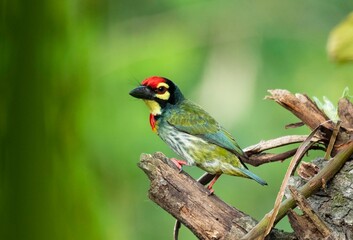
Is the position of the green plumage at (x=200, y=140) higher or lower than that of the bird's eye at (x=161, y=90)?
lower

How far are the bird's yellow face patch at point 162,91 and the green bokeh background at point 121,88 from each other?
0.06m

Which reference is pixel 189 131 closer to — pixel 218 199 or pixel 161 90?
pixel 161 90

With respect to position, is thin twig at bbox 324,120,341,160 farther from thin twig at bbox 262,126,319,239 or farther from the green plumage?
the green plumage

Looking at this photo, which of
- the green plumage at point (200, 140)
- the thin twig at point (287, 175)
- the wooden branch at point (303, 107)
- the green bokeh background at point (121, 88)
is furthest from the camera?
the green plumage at point (200, 140)

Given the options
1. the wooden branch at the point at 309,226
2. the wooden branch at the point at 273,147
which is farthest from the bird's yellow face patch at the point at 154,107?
the wooden branch at the point at 309,226

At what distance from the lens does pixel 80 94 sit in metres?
0.41

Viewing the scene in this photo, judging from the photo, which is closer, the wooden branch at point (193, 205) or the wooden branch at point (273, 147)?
the wooden branch at point (193, 205)

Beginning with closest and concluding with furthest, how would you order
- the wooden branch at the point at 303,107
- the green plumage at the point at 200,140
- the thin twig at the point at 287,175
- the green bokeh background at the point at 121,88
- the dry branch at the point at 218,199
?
1. the green bokeh background at the point at 121,88
2. the thin twig at the point at 287,175
3. the dry branch at the point at 218,199
4. the wooden branch at the point at 303,107
5. the green plumage at the point at 200,140

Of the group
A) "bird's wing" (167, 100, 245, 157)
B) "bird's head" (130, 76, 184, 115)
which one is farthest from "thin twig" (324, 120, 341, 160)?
"bird's head" (130, 76, 184, 115)

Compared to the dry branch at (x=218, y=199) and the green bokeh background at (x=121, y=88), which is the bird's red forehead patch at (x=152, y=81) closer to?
the green bokeh background at (x=121, y=88)

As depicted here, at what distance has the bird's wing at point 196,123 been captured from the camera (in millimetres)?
1742

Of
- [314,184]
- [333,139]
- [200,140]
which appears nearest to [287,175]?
[314,184]

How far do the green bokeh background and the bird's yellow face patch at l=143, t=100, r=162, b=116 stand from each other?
7cm

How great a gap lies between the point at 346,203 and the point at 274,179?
15.4 feet
